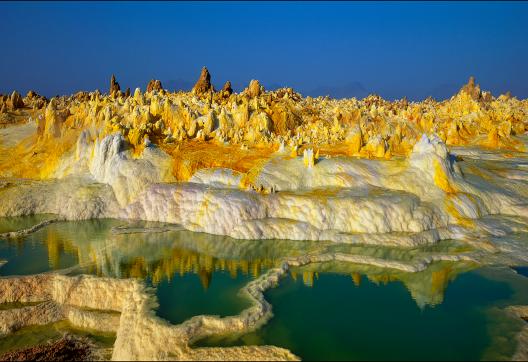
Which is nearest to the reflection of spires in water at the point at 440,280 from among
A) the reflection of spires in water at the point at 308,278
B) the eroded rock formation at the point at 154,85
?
the reflection of spires in water at the point at 308,278

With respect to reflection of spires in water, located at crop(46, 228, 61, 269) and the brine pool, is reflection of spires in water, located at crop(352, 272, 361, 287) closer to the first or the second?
the brine pool

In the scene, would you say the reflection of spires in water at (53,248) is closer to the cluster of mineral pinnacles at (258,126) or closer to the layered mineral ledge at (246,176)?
the layered mineral ledge at (246,176)

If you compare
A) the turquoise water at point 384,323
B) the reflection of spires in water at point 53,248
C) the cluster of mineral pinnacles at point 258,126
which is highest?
the cluster of mineral pinnacles at point 258,126

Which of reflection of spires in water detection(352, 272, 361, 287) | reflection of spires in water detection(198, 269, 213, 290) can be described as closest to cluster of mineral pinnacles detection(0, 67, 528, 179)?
reflection of spires in water detection(352, 272, 361, 287)

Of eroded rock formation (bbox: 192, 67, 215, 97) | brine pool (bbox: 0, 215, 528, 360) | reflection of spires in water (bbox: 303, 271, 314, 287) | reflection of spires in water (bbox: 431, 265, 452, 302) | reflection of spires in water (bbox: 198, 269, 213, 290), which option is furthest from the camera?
eroded rock formation (bbox: 192, 67, 215, 97)

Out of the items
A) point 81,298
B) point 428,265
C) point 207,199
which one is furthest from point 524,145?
point 81,298

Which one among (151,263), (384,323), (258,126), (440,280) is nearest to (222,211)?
(151,263)

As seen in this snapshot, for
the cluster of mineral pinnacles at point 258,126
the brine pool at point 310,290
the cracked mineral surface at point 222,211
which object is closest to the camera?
the brine pool at point 310,290
